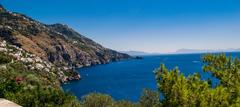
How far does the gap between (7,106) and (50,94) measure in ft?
138

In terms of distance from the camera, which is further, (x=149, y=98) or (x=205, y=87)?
(x=149, y=98)

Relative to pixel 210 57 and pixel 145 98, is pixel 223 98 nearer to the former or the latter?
pixel 210 57

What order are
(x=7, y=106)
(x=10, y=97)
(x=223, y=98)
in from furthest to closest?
(x=10, y=97) < (x=223, y=98) < (x=7, y=106)

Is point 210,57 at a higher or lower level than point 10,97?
higher

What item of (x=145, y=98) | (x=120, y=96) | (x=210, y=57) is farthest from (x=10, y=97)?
(x=120, y=96)

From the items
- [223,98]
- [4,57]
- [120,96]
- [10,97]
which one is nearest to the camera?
[223,98]

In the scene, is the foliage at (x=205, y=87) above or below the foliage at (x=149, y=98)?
above

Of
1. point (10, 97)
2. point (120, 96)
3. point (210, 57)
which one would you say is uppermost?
point (210, 57)

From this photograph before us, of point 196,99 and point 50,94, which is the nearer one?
point 196,99

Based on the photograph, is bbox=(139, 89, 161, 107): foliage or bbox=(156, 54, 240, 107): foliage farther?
bbox=(139, 89, 161, 107): foliage

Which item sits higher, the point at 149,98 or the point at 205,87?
the point at 205,87

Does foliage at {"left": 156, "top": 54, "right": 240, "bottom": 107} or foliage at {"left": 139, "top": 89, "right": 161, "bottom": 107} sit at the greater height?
foliage at {"left": 156, "top": 54, "right": 240, "bottom": 107}

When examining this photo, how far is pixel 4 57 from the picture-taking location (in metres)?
166

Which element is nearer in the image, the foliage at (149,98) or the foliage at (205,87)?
the foliage at (205,87)
